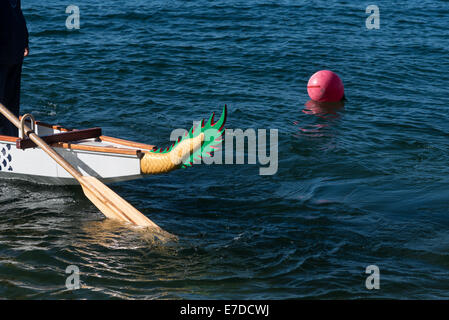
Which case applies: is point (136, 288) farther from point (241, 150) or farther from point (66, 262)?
point (241, 150)

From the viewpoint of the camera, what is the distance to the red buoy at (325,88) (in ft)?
33.4

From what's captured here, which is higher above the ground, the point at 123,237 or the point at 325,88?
the point at 325,88

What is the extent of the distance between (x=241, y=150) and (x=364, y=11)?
31.8 feet

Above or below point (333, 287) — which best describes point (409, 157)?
above

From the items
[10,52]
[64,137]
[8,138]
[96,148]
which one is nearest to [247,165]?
[96,148]

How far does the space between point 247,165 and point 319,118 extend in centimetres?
240

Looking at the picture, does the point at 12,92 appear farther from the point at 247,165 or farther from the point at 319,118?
the point at 319,118

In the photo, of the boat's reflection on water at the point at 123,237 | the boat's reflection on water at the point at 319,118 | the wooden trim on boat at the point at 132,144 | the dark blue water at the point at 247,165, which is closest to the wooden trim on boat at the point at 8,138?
the dark blue water at the point at 247,165

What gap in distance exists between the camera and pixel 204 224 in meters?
6.14

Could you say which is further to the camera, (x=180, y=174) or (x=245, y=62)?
(x=245, y=62)

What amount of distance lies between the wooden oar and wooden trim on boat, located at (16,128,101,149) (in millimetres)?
93

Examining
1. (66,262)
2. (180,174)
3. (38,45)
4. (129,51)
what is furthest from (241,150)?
(38,45)

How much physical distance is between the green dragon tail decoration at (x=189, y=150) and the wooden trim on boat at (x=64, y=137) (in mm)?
1088

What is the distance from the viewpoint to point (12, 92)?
7113mm
